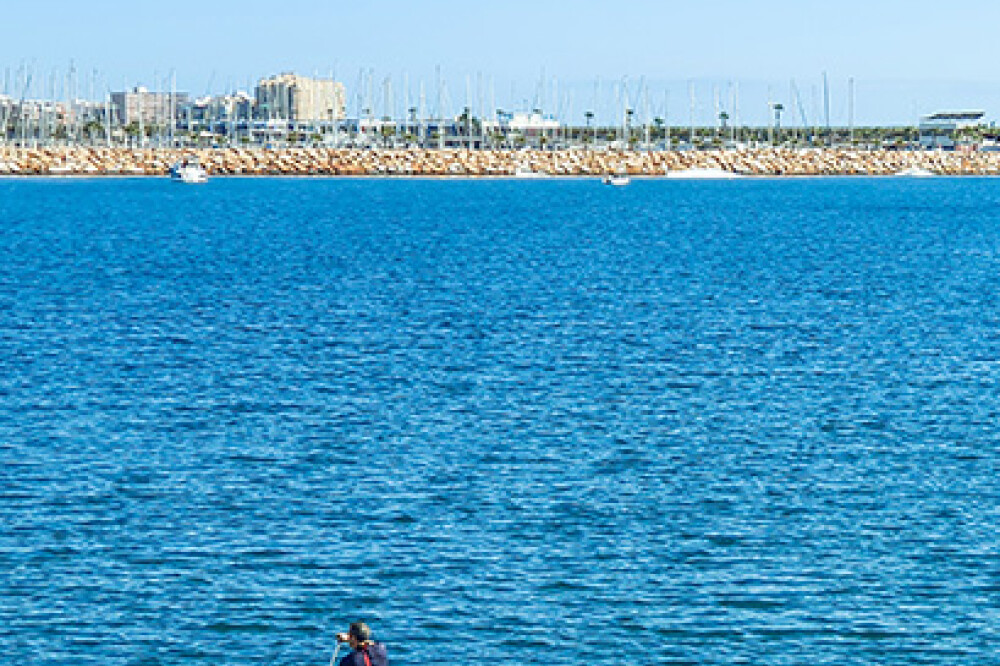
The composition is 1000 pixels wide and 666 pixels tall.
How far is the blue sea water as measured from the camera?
29.8 meters

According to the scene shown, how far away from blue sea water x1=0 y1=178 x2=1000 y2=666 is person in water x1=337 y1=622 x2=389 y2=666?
463 centimetres

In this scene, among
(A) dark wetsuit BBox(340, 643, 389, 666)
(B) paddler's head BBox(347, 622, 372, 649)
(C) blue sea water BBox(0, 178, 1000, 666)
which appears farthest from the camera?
(C) blue sea water BBox(0, 178, 1000, 666)

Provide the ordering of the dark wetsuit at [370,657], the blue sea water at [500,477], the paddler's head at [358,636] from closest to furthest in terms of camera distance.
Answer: the paddler's head at [358,636] < the dark wetsuit at [370,657] < the blue sea water at [500,477]

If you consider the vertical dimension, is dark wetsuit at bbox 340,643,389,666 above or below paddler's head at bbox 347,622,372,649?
below

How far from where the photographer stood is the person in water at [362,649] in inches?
908

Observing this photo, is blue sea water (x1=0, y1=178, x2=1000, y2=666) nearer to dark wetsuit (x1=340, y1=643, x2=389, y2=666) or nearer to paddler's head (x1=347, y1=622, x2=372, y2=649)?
dark wetsuit (x1=340, y1=643, x2=389, y2=666)

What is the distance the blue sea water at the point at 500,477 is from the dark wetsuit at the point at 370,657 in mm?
4594

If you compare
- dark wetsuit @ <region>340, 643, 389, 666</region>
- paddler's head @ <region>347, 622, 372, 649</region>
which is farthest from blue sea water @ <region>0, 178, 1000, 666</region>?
paddler's head @ <region>347, 622, 372, 649</region>

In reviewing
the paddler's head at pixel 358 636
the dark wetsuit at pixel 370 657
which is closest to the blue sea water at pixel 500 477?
the dark wetsuit at pixel 370 657

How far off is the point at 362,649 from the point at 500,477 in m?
17.0

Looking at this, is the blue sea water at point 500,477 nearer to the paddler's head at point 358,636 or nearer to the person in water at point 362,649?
the person in water at point 362,649

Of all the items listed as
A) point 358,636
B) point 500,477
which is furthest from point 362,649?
point 500,477

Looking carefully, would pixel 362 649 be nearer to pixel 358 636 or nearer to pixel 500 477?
pixel 358 636

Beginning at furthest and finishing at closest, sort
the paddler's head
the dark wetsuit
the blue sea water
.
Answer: the blue sea water
the dark wetsuit
the paddler's head
